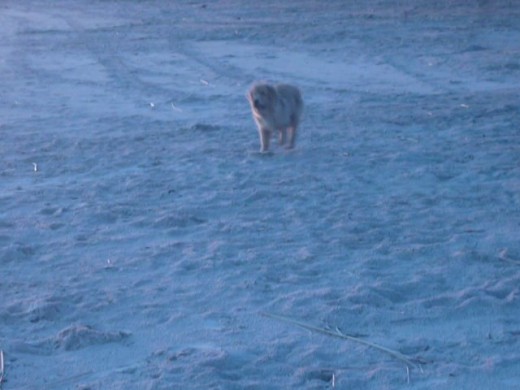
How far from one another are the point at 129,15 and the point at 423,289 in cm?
2485

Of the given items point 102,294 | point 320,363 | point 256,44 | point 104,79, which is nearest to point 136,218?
point 102,294

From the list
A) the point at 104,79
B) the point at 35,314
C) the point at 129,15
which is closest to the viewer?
the point at 35,314

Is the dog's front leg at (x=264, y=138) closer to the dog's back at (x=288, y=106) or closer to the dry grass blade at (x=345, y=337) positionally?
the dog's back at (x=288, y=106)

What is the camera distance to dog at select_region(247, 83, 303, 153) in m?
10.9

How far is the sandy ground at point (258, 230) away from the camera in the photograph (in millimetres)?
5641

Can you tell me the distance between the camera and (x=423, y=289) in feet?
21.8

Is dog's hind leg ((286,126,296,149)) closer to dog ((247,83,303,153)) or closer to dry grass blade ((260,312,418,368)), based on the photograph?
dog ((247,83,303,153))

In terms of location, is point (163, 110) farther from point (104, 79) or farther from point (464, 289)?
point (464, 289)

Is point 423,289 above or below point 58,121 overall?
above

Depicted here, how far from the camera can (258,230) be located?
26.6ft

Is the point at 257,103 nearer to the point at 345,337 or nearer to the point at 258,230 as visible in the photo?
the point at 258,230

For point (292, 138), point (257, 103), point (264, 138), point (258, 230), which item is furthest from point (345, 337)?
point (292, 138)

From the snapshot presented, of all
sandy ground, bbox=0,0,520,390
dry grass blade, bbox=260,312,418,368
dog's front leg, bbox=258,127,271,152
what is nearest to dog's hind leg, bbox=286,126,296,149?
sandy ground, bbox=0,0,520,390

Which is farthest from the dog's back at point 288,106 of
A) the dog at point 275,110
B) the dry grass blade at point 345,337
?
the dry grass blade at point 345,337
